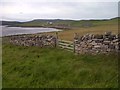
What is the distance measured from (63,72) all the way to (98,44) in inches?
132

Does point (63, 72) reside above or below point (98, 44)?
below

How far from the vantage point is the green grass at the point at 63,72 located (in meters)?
11.6

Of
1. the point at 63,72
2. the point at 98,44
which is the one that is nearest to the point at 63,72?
the point at 63,72

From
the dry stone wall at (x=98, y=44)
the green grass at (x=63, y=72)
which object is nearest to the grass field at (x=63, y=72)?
the green grass at (x=63, y=72)

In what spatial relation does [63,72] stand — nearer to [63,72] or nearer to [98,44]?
[63,72]

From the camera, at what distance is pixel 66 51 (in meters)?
18.0

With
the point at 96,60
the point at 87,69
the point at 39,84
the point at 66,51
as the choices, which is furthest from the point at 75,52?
the point at 39,84

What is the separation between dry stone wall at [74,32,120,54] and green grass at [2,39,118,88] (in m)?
0.51

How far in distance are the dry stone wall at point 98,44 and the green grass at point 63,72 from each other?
0.51m

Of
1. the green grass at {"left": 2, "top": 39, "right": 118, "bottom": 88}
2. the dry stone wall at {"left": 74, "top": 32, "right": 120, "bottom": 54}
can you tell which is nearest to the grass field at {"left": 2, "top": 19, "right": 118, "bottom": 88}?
the green grass at {"left": 2, "top": 39, "right": 118, "bottom": 88}

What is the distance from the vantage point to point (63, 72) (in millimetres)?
13109

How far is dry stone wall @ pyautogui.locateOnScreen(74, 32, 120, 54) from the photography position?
14.6 meters

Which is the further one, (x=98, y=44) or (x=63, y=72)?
(x=98, y=44)

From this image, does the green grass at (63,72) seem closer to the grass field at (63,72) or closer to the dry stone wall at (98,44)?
the grass field at (63,72)
